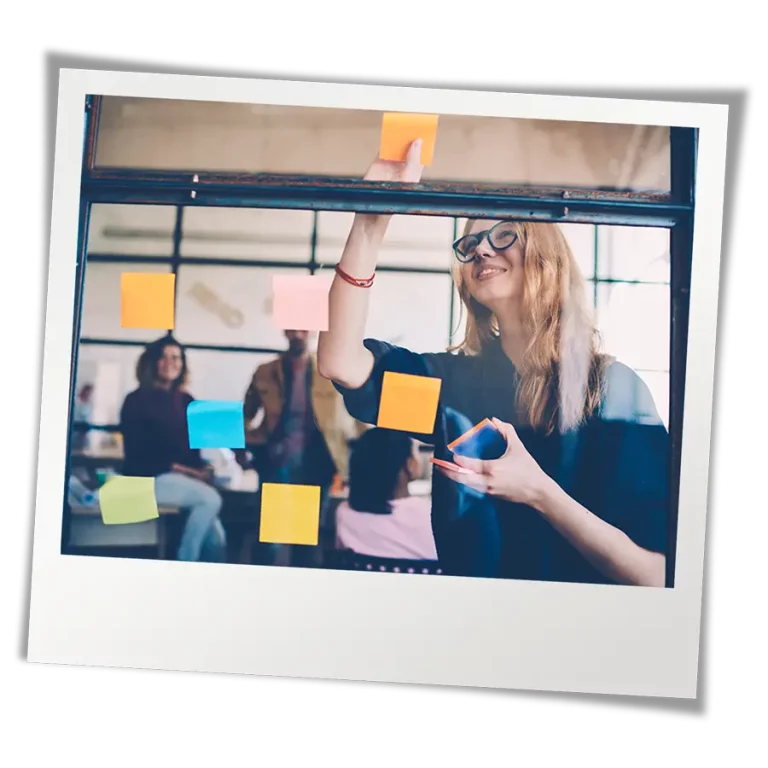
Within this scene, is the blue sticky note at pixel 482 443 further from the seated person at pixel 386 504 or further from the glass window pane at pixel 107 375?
the glass window pane at pixel 107 375

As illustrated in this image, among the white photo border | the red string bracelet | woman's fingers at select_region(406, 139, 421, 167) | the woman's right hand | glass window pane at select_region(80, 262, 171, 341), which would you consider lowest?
the white photo border

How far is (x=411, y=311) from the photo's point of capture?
168 cm

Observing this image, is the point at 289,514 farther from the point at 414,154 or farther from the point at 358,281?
the point at 414,154

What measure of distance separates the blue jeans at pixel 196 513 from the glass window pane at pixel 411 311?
0.58 meters

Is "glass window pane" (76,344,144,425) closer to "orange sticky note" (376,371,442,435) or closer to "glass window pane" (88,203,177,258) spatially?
"glass window pane" (88,203,177,258)

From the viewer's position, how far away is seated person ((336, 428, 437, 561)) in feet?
5.50

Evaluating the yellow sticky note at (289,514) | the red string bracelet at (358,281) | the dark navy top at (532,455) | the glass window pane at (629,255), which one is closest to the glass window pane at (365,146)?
the glass window pane at (629,255)

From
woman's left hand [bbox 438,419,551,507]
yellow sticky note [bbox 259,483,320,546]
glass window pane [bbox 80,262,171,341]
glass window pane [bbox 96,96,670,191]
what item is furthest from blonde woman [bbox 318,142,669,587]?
glass window pane [bbox 80,262,171,341]

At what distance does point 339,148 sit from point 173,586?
1185mm

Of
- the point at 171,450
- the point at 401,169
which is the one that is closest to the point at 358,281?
the point at 401,169

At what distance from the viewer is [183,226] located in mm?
1700

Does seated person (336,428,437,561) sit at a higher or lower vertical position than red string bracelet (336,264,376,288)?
lower

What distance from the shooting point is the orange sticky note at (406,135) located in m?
1.70

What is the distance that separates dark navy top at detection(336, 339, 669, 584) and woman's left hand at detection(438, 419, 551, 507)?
17mm
